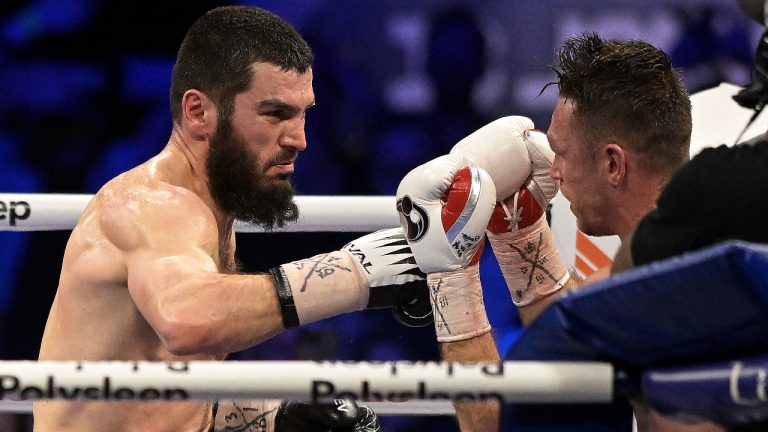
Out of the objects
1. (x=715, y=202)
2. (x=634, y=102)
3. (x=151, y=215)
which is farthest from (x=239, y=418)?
(x=715, y=202)

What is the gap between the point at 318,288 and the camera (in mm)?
2107

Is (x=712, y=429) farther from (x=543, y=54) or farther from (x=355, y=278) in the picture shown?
(x=543, y=54)

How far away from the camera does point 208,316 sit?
198cm

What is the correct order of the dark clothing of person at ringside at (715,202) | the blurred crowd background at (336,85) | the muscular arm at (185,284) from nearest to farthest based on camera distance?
the dark clothing of person at ringside at (715,202), the muscular arm at (185,284), the blurred crowd background at (336,85)

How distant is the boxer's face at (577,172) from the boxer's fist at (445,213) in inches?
6.8

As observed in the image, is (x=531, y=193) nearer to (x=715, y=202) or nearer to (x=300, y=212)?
(x=300, y=212)

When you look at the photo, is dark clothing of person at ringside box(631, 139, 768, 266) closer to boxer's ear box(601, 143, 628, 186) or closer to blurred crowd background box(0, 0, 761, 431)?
boxer's ear box(601, 143, 628, 186)

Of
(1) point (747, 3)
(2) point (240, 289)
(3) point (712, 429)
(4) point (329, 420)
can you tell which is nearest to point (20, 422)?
(4) point (329, 420)

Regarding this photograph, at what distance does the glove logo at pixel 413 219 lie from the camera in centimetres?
227

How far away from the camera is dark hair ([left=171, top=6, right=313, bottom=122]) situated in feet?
8.09

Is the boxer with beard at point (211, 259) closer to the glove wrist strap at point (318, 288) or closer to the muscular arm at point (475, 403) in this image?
the glove wrist strap at point (318, 288)

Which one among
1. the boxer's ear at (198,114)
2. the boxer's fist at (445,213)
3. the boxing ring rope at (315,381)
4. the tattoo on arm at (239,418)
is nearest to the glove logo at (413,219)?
the boxer's fist at (445,213)

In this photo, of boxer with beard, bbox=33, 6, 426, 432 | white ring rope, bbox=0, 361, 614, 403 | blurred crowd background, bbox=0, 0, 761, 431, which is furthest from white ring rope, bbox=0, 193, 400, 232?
white ring rope, bbox=0, 361, 614, 403

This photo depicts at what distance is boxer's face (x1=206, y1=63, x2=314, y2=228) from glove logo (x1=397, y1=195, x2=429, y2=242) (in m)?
0.35
